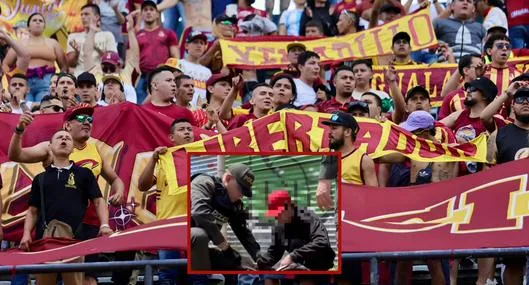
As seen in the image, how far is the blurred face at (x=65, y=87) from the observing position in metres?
19.0

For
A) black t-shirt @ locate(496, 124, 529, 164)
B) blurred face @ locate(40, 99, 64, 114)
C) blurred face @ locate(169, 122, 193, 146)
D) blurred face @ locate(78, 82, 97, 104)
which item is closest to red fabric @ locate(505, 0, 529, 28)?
blurred face @ locate(78, 82, 97, 104)

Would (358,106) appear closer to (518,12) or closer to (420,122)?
(420,122)

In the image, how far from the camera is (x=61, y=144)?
16.0 m

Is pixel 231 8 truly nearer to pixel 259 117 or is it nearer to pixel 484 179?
pixel 259 117

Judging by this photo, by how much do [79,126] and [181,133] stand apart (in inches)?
36.3

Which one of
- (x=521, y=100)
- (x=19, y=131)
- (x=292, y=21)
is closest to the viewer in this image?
(x=19, y=131)

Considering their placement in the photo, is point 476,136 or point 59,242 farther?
point 476,136

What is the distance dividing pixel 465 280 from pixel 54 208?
3.80m

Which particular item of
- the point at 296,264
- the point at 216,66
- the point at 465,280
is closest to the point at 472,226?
the point at 465,280

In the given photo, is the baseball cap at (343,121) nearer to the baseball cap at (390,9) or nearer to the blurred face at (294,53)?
the blurred face at (294,53)

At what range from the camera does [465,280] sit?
16.9 m

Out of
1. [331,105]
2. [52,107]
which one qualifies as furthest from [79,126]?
[331,105]

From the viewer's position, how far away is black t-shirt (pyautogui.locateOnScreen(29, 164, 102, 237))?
15.8 meters

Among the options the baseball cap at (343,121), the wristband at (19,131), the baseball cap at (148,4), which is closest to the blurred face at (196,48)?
the baseball cap at (148,4)
